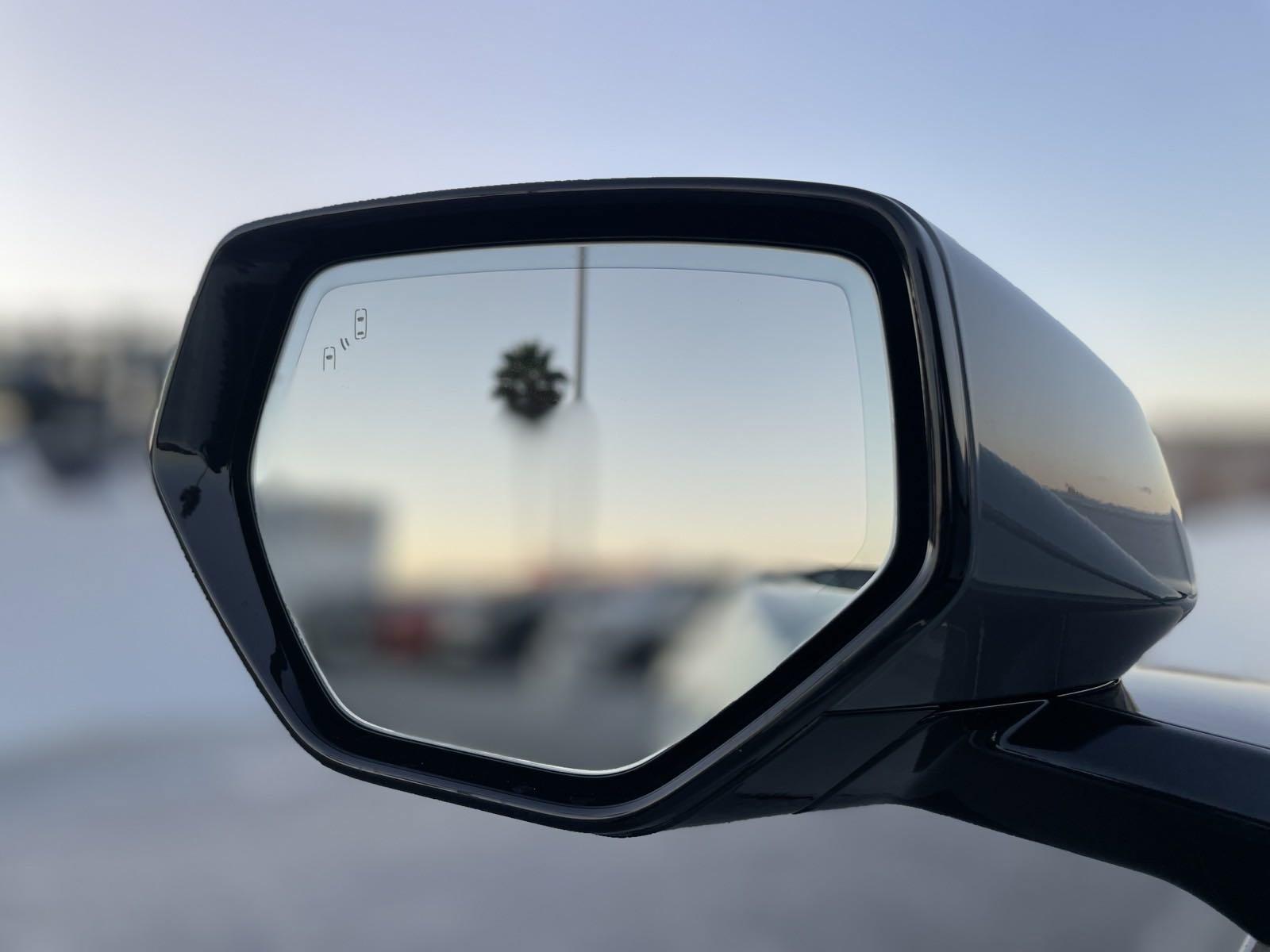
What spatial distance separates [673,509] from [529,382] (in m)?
0.29

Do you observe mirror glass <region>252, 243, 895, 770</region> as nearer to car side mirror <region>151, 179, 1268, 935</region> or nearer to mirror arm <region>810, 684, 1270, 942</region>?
car side mirror <region>151, 179, 1268, 935</region>

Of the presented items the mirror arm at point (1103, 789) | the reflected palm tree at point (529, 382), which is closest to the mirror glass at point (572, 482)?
the reflected palm tree at point (529, 382)

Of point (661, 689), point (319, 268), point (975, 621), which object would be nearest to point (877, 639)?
point (975, 621)

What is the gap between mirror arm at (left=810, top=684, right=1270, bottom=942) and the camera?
96 centimetres

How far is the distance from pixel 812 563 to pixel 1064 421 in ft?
0.90

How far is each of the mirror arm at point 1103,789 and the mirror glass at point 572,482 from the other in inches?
6.2

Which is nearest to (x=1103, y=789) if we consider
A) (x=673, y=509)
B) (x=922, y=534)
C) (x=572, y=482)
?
(x=922, y=534)

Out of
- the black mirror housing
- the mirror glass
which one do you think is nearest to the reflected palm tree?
the mirror glass

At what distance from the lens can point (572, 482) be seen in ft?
Result: 4.51

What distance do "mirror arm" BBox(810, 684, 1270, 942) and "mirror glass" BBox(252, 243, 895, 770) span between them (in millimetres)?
157

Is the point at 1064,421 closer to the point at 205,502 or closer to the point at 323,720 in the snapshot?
the point at 323,720

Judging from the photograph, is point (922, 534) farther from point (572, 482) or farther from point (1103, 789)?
point (572, 482)

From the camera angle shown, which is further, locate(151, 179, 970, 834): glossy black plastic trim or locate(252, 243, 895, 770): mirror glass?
locate(252, 243, 895, 770): mirror glass

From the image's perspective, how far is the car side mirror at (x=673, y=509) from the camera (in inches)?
35.7
